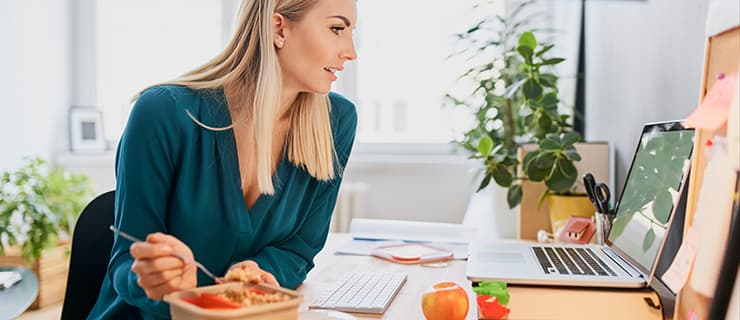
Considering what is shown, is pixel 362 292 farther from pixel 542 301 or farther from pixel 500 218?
pixel 500 218

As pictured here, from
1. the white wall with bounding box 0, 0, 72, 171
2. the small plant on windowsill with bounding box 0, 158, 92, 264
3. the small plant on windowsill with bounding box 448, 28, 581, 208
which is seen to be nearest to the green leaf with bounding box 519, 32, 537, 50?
the small plant on windowsill with bounding box 448, 28, 581, 208

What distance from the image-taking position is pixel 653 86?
1.52 meters

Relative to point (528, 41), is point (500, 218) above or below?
below

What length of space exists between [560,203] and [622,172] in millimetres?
191

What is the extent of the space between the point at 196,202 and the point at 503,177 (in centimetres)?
100

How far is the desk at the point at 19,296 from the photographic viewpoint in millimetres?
1414

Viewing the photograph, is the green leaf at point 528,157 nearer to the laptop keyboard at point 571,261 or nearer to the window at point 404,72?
the laptop keyboard at point 571,261

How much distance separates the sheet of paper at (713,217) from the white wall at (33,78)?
3128 mm

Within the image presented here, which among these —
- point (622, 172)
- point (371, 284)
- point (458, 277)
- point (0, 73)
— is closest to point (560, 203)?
point (622, 172)

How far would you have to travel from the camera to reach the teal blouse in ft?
3.55

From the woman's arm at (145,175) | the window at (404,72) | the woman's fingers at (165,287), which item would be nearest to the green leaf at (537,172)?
the woman's arm at (145,175)

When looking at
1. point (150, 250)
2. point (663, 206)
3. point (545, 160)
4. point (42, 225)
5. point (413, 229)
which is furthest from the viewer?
point (42, 225)

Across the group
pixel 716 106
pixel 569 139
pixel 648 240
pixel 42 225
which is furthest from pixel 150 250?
pixel 42 225

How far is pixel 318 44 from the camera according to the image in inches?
48.3
